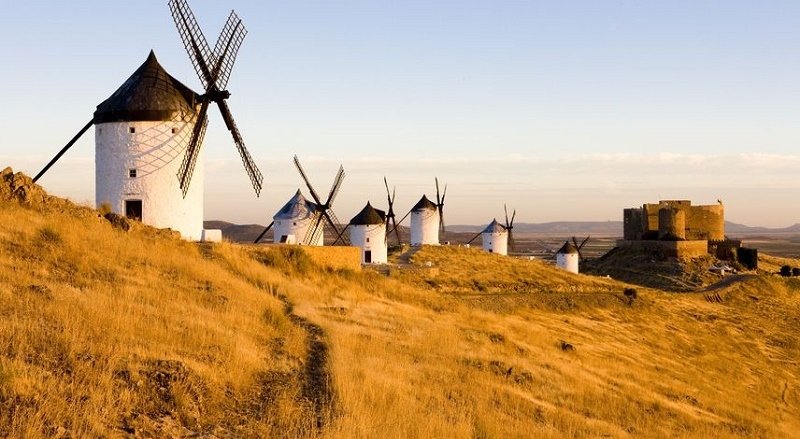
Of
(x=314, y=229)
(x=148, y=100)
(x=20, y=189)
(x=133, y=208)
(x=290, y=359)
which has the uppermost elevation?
(x=148, y=100)

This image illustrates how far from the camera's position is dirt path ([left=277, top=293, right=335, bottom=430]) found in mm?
7461

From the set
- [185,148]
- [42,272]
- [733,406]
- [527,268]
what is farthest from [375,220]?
[42,272]

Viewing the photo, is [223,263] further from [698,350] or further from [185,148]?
[698,350]

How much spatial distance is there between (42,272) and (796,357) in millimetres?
26624

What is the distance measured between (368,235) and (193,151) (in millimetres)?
17398

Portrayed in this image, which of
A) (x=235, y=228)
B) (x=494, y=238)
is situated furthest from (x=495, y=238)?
(x=235, y=228)

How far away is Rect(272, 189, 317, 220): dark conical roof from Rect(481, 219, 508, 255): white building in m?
21.3

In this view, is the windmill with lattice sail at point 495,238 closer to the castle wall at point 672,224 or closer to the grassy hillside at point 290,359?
the castle wall at point 672,224

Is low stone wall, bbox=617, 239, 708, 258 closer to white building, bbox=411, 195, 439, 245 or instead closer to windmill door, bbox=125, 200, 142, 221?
white building, bbox=411, 195, 439, 245

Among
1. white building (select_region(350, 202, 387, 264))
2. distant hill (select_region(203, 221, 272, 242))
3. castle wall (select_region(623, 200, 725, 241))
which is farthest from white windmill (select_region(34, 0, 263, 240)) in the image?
distant hill (select_region(203, 221, 272, 242))

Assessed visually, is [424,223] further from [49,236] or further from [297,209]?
[49,236]

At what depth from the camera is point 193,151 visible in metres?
22.8

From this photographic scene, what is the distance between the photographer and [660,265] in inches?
1829

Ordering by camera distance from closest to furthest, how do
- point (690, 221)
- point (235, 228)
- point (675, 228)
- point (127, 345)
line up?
point (127, 345) → point (675, 228) → point (690, 221) → point (235, 228)
